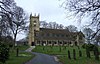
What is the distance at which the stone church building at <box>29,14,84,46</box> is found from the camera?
367ft

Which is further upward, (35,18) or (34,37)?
(35,18)

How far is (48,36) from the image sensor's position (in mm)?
118062

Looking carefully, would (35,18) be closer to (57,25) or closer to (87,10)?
(57,25)

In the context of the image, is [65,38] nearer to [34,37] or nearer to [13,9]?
[34,37]

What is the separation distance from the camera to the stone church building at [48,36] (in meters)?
112

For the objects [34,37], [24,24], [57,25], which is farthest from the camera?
Result: [57,25]

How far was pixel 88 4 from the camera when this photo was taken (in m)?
23.7

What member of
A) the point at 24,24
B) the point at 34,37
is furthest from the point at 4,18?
the point at 34,37

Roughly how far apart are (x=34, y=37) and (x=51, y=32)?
38.1ft

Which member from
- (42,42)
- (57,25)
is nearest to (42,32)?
(42,42)

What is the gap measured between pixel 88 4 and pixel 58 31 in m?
98.7

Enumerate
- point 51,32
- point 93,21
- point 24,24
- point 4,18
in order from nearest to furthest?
point 93,21
point 4,18
point 24,24
point 51,32

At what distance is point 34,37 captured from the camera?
112m

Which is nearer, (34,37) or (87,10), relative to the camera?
(87,10)
